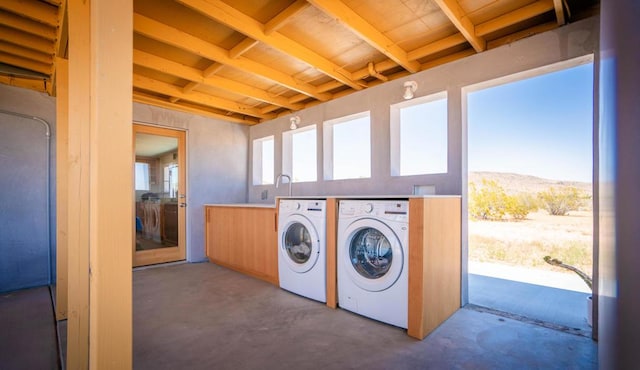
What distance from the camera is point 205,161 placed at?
428cm

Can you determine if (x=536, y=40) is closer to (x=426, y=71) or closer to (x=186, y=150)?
(x=426, y=71)

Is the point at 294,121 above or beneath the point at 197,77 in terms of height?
beneath

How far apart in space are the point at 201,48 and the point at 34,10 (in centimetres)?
108

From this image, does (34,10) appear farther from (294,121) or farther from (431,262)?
(431,262)

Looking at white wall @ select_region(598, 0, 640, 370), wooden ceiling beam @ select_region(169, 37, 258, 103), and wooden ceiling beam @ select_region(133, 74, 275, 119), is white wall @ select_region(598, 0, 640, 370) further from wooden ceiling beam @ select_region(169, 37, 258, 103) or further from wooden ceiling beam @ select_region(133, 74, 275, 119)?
wooden ceiling beam @ select_region(133, 74, 275, 119)

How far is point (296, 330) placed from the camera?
2.02m

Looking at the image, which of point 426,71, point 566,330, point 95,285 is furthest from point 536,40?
point 95,285

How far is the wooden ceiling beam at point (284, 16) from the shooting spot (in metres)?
1.91

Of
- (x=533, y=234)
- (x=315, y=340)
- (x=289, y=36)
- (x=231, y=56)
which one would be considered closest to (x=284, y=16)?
(x=289, y=36)

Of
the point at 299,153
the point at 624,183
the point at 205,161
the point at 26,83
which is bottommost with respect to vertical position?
the point at 624,183

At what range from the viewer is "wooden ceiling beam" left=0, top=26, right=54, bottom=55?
2262 millimetres

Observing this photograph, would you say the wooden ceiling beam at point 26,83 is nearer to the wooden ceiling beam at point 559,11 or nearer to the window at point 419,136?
the window at point 419,136

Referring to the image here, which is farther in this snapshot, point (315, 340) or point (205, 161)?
point (205, 161)

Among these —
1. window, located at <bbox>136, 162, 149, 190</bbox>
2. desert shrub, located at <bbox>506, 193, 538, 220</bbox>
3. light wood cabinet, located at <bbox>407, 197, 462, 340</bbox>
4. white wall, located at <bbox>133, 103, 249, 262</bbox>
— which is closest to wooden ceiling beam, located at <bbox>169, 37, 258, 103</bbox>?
white wall, located at <bbox>133, 103, 249, 262</bbox>
